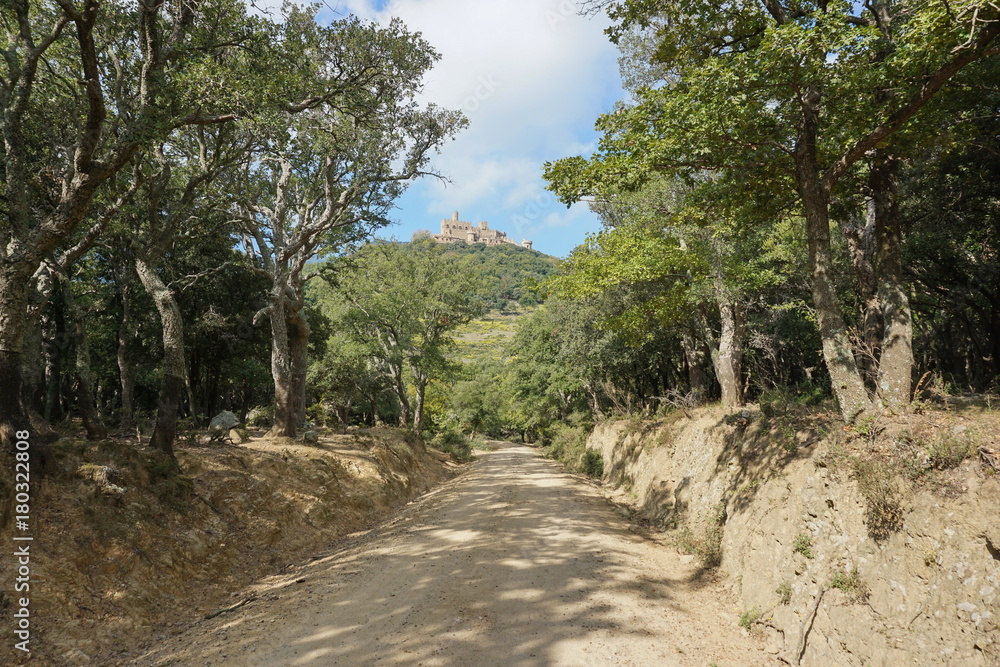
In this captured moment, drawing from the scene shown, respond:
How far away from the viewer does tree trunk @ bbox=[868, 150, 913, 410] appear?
7.37 meters

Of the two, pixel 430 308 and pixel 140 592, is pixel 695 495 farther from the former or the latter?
pixel 430 308

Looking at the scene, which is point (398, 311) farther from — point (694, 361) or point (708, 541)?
point (708, 541)

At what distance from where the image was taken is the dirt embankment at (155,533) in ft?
19.2

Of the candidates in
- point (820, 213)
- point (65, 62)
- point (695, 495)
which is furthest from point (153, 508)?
point (820, 213)

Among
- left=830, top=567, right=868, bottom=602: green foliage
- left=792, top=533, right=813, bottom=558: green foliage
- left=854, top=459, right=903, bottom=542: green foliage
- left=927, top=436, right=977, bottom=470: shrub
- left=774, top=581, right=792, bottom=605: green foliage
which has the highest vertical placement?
left=927, top=436, right=977, bottom=470: shrub

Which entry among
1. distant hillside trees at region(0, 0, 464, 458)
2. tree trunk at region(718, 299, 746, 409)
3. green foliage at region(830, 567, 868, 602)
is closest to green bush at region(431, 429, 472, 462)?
distant hillside trees at region(0, 0, 464, 458)

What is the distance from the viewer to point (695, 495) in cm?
1108

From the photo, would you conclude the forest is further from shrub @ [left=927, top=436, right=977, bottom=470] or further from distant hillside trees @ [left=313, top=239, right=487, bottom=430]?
shrub @ [left=927, top=436, right=977, bottom=470]

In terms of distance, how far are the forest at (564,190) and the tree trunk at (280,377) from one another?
0.08 meters

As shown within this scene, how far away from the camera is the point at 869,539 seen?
5430 millimetres

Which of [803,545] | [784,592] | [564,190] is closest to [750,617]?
[784,592]

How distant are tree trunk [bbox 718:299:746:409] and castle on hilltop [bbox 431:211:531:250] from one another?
146 meters

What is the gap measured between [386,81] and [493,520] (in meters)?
12.8

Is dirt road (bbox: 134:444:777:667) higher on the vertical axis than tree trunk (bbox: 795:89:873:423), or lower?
lower
